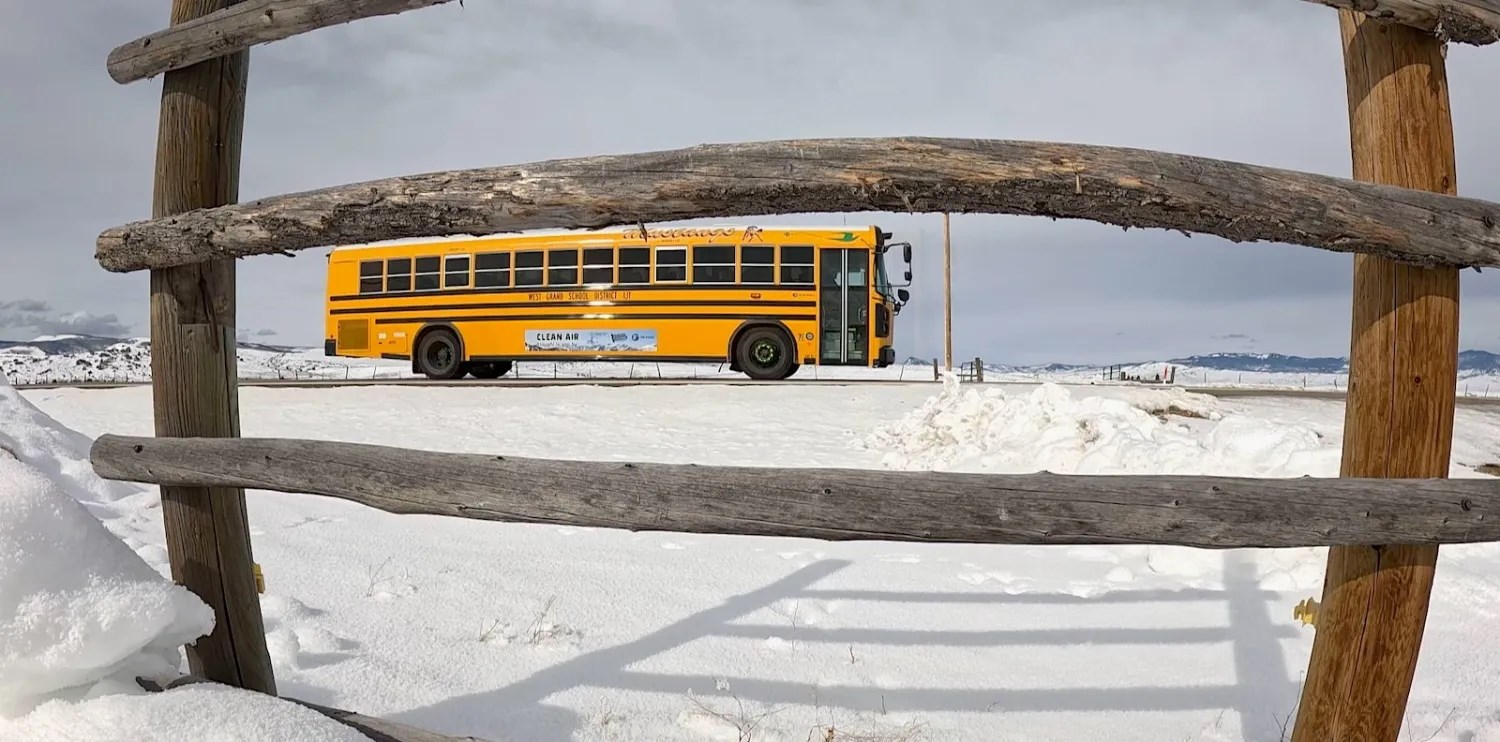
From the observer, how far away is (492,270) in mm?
14930

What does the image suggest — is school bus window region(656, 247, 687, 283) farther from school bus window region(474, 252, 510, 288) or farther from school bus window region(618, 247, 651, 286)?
school bus window region(474, 252, 510, 288)

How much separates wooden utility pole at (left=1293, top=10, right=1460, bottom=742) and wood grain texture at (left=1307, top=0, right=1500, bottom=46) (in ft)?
0.19

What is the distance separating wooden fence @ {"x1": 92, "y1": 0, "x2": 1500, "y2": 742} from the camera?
1.78 metres

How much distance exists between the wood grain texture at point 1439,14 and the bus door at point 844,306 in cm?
1191

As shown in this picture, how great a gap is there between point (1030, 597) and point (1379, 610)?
7.10 feet

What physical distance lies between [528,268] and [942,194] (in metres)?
13.7

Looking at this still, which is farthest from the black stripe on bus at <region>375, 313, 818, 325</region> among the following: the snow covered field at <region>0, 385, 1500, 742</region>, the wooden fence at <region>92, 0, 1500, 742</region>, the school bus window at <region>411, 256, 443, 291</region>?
the wooden fence at <region>92, 0, 1500, 742</region>

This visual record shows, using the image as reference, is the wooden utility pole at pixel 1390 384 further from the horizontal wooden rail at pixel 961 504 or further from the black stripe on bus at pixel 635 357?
the black stripe on bus at pixel 635 357

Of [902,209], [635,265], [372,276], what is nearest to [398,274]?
[372,276]

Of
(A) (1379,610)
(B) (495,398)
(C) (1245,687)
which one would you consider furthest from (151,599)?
(B) (495,398)

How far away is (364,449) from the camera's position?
7.08 ft

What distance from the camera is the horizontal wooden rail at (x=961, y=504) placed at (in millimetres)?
1808

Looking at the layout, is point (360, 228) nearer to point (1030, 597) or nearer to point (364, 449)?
point (364, 449)

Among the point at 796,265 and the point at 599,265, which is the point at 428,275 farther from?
the point at 796,265
